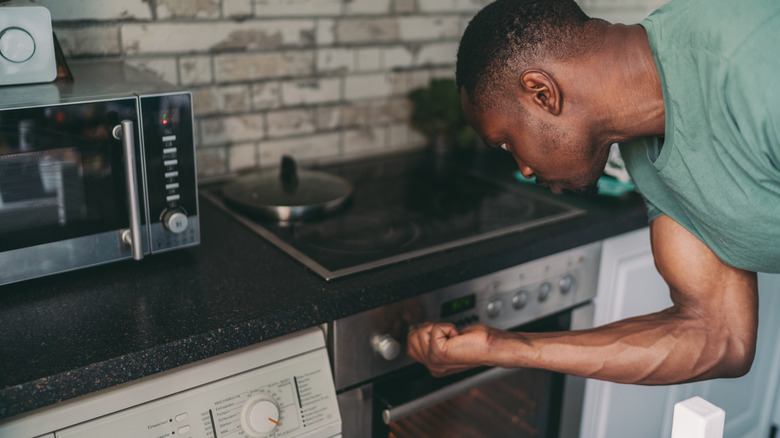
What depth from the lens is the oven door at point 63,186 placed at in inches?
38.4

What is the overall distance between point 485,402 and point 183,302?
0.69m

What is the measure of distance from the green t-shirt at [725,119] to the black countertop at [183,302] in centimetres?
37

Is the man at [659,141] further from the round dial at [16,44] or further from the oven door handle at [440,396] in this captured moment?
the round dial at [16,44]

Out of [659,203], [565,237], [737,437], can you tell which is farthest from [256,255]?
[737,437]

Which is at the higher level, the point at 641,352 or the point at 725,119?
the point at 725,119

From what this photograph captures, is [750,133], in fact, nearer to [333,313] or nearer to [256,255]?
[333,313]

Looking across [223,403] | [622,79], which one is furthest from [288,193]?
[622,79]

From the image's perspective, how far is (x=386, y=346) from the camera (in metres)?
1.14

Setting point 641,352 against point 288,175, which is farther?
point 288,175

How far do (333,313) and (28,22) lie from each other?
0.66 m

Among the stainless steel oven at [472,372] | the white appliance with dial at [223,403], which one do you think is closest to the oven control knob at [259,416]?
the white appliance with dial at [223,403]

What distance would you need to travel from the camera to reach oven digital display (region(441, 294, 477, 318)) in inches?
48.4

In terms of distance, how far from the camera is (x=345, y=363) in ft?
3.70

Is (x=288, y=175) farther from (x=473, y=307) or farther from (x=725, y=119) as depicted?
(x=725, y=119)
